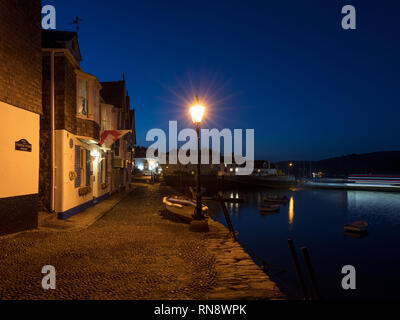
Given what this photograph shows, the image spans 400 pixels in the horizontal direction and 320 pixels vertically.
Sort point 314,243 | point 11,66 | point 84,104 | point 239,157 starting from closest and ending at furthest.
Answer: point 11,66 < point 84,104 < point 314,243 < point 239,157

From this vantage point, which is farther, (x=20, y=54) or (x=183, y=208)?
(x=183, y=208)

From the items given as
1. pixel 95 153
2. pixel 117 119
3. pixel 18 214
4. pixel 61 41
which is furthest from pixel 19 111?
pixel 117 119

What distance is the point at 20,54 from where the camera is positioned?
9.70 m

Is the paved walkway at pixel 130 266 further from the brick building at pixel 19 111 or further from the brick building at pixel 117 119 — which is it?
the brick building at pixel 117 119

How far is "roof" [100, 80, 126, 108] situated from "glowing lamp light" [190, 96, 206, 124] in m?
20.5

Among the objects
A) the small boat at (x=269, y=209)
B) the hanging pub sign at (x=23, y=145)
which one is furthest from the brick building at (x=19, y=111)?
Answer: the small boat at (x=269, y=209)

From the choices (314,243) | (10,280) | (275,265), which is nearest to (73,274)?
(10,280)

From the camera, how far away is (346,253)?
19.8 meters

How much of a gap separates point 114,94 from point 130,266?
2719 cm

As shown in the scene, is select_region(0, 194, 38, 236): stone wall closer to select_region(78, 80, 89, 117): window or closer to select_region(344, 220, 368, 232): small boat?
select_region(78, 80, 89, 117): window

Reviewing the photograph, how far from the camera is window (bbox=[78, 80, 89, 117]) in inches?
564

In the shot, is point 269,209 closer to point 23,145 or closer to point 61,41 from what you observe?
point 61,41

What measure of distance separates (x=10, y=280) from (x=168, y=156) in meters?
95.6
